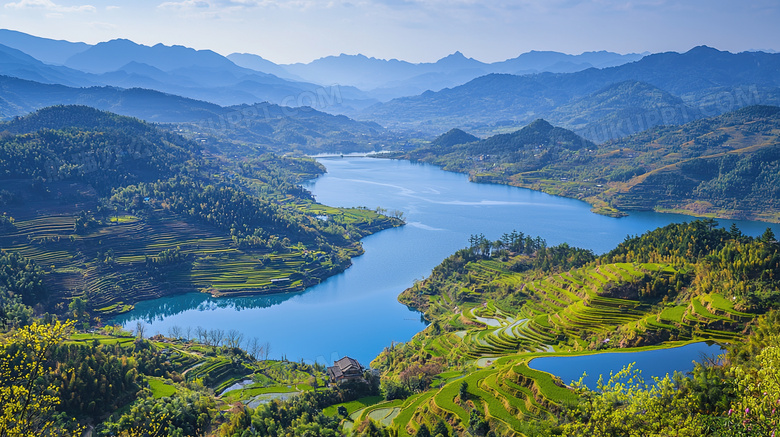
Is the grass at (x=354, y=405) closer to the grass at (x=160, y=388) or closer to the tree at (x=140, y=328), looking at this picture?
the grass at (x=160, y=388)

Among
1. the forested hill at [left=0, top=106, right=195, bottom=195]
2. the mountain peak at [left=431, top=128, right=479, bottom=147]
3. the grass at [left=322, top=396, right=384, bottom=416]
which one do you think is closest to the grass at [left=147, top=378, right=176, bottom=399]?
the grass at [left=322, top=396, right=384, bottom=416]

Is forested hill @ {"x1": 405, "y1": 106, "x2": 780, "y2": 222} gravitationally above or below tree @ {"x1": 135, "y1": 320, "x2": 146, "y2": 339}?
above

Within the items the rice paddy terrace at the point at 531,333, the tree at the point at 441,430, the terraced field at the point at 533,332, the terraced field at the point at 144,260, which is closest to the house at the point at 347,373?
the rice paddy terrace at the point at 531,333

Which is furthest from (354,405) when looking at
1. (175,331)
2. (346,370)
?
(175,331)

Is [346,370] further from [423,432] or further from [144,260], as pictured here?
[144,260]

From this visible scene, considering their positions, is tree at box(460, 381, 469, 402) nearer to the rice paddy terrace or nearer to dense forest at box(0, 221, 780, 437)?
the rice paddy terrace

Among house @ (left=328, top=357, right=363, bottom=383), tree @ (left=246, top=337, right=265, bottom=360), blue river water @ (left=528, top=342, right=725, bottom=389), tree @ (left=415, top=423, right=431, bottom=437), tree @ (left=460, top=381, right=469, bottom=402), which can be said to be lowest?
tree @ (left=246, top=337, right=265, bottom=360)

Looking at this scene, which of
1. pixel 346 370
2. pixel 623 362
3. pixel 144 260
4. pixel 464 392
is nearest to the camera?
pixel 464 392
